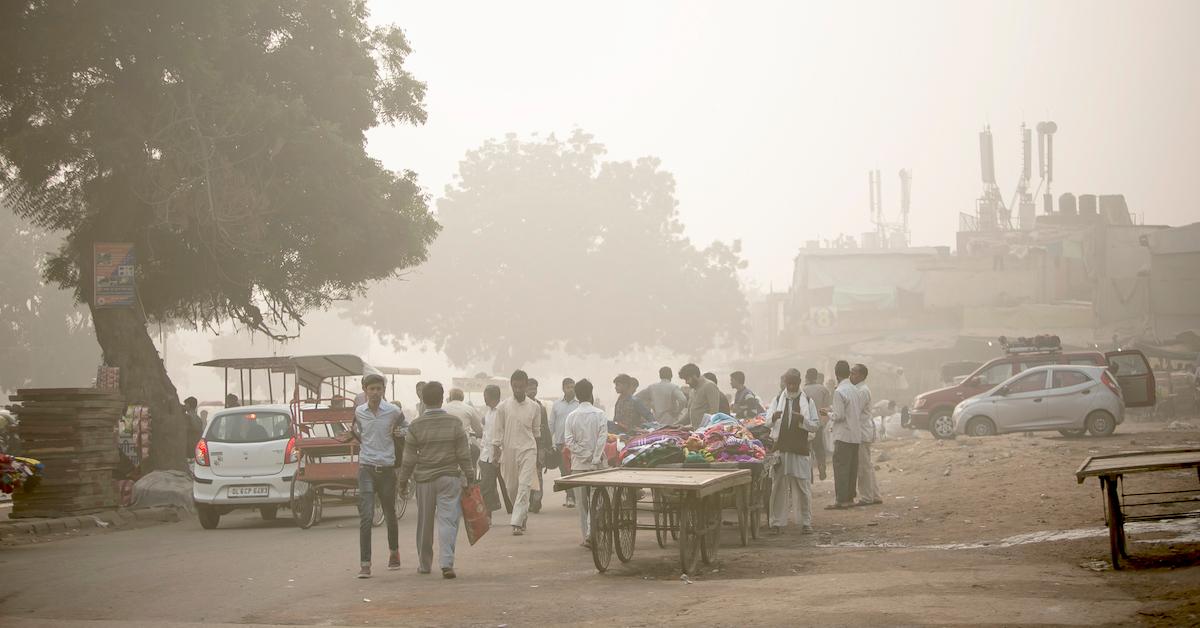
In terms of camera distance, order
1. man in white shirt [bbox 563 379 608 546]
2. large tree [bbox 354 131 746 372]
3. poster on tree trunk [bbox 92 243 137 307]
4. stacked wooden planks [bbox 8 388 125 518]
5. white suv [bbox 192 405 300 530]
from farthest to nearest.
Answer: large tree [bbox 354 131 746 372] → poster on tree trunk [bbox 92 243 137 307] → stacked wooden planks [bbox 8 388 125 518] → white suv [bbox 192 405 300 530] → man in white shirt [bbox 563 379 608 546]

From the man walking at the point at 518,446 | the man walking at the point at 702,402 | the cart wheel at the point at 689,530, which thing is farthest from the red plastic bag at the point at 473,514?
the man walking at the point at 702,402

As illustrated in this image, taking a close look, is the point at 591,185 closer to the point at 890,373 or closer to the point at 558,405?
the point at 890,373

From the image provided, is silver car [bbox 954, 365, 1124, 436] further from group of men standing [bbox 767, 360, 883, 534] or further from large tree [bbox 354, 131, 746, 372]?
large tree [bbox 354, 131, 746, 372]

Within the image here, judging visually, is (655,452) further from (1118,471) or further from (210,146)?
(210,146)

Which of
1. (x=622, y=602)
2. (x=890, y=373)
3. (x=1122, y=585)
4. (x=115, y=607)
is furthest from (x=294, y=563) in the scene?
(x=890, y=373)

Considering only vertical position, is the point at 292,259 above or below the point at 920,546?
above

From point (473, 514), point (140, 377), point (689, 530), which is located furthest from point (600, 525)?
point (140, 377)

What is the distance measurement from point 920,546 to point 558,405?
19.5ft

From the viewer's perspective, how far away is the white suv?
57.0 feet

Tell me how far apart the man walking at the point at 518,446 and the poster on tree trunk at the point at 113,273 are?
31.8 feet

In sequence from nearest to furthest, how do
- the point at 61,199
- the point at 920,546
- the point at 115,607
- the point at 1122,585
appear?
1. the point at 1122,585
2. the point at 115,607
3. the point at 920,546
4. the point at 61,199

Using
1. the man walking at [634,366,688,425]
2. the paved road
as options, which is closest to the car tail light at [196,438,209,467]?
the paved road

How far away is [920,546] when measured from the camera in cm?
1281

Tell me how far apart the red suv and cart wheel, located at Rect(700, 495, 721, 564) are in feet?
65.0
